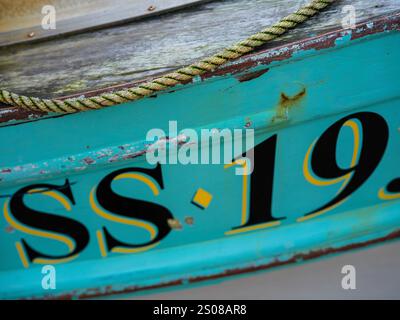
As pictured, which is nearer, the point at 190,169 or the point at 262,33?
the point at 262,33

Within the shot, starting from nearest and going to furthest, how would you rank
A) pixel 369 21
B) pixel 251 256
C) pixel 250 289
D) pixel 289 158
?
pixel 369 21
pixel 289 158
pixel 251 256
pixel 250 289

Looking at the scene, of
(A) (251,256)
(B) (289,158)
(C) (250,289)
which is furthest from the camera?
(C) (250,289)

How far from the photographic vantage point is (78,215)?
1.20m

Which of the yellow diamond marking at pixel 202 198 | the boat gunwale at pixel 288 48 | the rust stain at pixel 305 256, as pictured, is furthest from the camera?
the rust stain at pixel 305 256

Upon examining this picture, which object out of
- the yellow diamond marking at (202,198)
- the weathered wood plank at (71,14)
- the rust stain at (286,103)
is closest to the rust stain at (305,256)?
the yellow diamond marking at (202,198)

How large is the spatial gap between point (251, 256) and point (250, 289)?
208 millimetres

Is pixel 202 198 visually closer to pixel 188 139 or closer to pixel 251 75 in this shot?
pixel 188 139

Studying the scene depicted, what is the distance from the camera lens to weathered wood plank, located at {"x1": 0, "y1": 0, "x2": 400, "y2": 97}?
104 centimetres

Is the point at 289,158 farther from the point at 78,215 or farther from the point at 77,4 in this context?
the point at 77,4

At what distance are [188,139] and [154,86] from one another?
179mm

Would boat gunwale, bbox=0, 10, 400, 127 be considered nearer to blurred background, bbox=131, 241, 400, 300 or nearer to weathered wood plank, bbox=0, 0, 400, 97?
weathered wood plank, bbox=0, 0, 400, 97

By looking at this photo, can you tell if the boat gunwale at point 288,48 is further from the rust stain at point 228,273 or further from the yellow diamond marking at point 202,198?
the rust stain at point 228,273

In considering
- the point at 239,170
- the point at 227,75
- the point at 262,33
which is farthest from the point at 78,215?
the point at 262,33

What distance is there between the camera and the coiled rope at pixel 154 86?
957 mm
